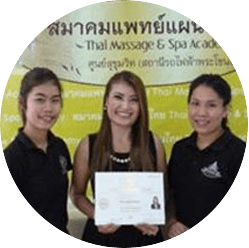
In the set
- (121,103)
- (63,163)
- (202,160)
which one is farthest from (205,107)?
(63,163)

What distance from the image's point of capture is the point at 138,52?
1.63m

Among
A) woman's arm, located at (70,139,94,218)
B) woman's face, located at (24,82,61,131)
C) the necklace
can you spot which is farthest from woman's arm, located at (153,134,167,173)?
woman's face, located at (24,82,61,131)

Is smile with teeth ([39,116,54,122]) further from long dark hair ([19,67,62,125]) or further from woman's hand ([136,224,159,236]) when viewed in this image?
woman's hand ([136,224,159,236])

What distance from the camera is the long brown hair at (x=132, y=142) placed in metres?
1.62

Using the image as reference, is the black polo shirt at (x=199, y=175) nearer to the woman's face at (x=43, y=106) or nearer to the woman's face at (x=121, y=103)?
the woman's face at (x=121, y=103)

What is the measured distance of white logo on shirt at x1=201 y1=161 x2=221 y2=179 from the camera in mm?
1628

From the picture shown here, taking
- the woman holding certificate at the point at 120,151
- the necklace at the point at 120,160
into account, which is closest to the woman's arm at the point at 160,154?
the woman holding certificate at the point at 120,151

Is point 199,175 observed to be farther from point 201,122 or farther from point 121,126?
point 121,126

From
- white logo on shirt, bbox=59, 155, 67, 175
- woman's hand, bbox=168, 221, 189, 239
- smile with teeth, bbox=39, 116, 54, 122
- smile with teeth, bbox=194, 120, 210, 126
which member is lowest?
woman's hand, bbox=168, 221, 189, 239

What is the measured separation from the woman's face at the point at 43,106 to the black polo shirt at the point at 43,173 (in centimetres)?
5

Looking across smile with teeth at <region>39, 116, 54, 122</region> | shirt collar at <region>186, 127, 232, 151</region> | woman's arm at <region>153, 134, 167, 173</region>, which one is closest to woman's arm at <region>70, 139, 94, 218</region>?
smile with teeth at <region>39, 116, 54, 122</region>

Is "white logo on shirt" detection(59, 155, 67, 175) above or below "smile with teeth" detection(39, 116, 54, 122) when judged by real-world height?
below

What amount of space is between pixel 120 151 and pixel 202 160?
0.29 meters

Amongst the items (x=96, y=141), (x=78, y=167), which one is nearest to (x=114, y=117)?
(x=96, y=141)
